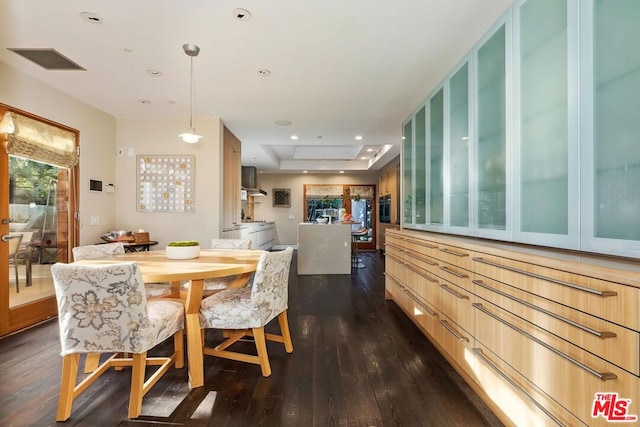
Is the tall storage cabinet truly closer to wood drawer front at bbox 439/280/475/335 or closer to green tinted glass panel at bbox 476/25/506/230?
green tinted glass panel at bbox 476/25/506/230

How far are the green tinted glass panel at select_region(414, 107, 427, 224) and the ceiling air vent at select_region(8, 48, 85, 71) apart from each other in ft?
11.9

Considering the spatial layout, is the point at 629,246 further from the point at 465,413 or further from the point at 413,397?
the point at 413,397

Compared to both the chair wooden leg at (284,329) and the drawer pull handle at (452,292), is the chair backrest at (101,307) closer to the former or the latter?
the chair wooden leg at (284,329)

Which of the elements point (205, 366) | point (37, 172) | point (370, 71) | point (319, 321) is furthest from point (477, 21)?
point (37, 172)

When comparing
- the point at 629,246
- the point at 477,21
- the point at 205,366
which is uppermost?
the point at 477,21

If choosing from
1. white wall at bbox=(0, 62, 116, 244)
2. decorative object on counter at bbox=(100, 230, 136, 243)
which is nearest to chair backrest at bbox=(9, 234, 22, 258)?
white wall at bbox=(0, 62, 116, 244)

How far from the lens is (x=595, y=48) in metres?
1.32

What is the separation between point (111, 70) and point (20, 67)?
840 mm

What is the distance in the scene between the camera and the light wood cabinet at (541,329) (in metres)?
0.99

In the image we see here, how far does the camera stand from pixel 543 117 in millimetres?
1630

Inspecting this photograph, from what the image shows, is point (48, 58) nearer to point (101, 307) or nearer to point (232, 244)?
point (232, 244)

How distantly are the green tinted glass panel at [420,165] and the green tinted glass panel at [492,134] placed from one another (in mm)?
1244

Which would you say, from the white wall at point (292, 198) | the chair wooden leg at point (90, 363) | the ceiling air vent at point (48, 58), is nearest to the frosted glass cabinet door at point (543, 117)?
the chair wooden leg at point (90, 363)

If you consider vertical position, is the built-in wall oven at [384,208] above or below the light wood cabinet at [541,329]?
above
